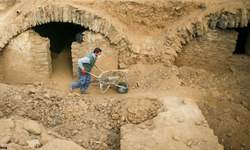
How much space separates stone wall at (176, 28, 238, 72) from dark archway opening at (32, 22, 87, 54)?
4.24 meters

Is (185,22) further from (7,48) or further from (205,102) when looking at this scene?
(7,48)

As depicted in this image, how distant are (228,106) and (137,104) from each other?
9.23 feet

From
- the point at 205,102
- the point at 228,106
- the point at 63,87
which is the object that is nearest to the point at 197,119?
the point at 205,102

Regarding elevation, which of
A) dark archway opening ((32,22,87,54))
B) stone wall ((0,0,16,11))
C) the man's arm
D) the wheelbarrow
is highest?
stone wall ((0,0,16,11))

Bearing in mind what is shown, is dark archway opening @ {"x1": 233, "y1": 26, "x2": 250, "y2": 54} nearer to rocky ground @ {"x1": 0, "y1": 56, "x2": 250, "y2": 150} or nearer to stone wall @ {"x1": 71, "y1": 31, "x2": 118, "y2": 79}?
rocky ground @ {"x1": 0, "y1": 56, "x2": 250, "y2": 150}

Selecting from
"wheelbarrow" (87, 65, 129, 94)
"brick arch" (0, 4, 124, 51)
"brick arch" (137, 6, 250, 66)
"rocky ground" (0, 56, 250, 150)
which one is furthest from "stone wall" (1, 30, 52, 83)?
"brick arch" (137, 6, 250, 66)

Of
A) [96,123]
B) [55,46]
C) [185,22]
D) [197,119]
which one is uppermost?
[185,22]

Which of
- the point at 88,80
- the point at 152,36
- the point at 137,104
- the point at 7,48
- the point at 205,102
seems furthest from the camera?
the point at 152,36

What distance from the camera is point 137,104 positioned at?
4617 mm

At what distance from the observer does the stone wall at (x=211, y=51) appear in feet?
20.9

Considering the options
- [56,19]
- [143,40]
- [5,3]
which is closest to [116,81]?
[143,40]

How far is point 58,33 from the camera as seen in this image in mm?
8297

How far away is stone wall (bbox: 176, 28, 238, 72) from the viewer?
6379 millimetres

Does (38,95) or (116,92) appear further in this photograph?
(116,92)
